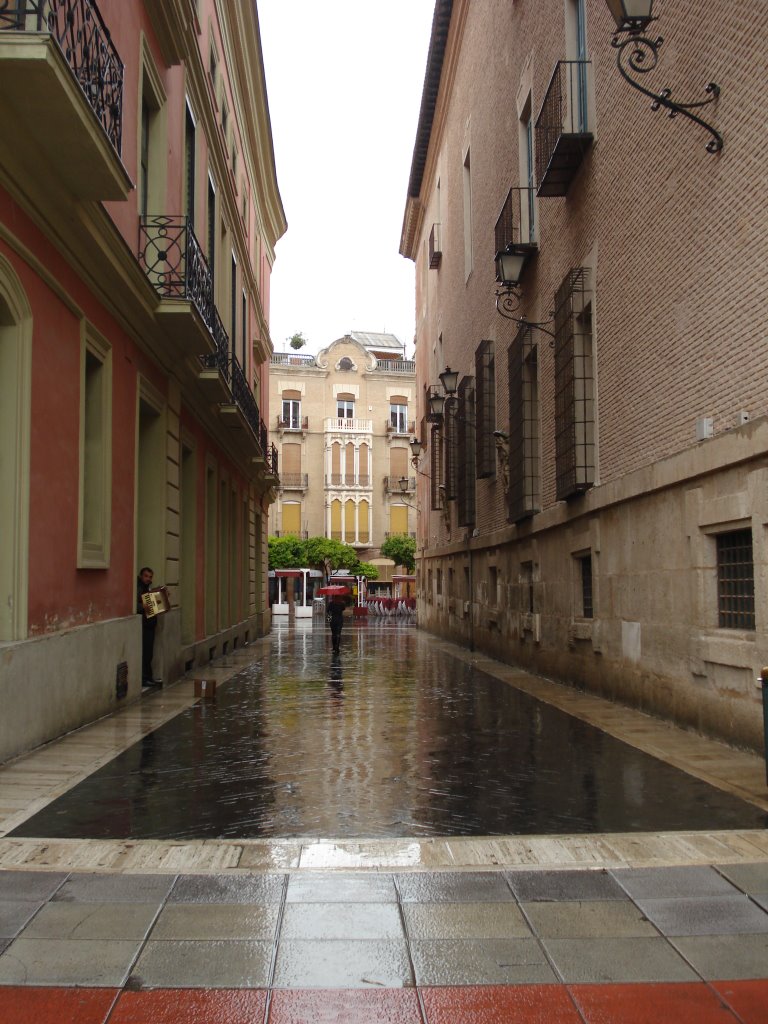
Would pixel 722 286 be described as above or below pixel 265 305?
below

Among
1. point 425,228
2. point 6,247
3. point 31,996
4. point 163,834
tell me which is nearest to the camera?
point 31,996

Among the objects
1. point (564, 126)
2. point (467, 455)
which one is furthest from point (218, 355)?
point (467, 455)

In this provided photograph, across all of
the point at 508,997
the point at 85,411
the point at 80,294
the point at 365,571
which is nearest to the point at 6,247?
the point at 80,294

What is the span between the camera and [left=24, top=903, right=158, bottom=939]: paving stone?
3.81 m

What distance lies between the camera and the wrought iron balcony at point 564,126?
12.3 m

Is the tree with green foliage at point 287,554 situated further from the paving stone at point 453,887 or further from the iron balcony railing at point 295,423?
the paving stone at point 453,887

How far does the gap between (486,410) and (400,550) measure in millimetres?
Result: 41716

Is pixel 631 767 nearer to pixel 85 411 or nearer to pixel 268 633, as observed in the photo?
pixel 85 411

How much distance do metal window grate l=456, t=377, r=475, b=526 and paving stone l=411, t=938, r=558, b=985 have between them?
18884mm

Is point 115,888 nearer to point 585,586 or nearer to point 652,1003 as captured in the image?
point 652,1003

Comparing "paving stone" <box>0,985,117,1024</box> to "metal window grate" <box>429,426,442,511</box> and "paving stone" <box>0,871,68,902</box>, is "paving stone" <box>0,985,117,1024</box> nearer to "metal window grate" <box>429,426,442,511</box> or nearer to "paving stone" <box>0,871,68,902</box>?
"paving stone" <box>0,871,68,902</box>

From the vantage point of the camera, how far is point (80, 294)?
9852 millimetres

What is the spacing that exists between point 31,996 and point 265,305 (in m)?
30.3

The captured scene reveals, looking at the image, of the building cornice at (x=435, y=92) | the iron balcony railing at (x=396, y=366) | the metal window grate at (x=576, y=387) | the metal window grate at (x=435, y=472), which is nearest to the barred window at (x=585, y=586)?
the metal window grate at (x=576, y=387)
